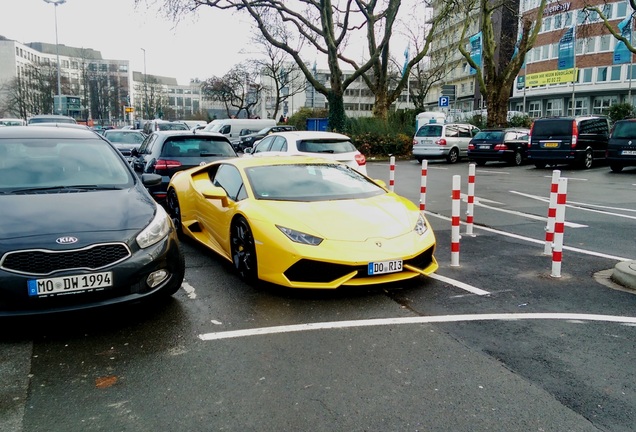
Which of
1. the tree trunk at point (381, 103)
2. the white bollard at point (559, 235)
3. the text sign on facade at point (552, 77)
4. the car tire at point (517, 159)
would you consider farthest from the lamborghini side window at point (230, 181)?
the text sign on facade at point (552, 77)

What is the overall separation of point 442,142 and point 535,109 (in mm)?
44083

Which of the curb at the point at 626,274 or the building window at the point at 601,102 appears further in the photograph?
the building window at the point at 601,102

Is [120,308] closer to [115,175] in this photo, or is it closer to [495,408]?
[115,175]

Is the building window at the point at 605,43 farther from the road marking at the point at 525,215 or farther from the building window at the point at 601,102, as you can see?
the road marking at the point at 525,215

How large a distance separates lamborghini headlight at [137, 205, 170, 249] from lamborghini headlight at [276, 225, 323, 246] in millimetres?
1125

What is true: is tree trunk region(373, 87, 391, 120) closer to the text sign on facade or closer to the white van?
the white van

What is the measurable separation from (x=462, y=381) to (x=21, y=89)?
86.4 meters

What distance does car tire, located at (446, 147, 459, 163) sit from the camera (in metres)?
25.4

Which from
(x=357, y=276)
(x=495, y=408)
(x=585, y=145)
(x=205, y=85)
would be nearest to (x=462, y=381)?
(x=495, y=408)

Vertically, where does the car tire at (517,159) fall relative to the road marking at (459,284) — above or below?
above

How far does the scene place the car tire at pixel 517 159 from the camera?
2333 centimetres

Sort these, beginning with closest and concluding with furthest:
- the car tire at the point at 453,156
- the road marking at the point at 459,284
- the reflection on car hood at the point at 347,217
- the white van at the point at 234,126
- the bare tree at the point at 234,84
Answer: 1. the reflection on car hood at the point at 347,217
2. the road marking at the point at 459,284
3. the car tire at the point at 453,156
4. the white van at the point at 234,126
5. the bare tree at the point at 234,84

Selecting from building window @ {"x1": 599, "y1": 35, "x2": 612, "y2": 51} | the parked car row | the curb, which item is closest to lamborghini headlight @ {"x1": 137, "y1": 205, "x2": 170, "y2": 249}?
the curb

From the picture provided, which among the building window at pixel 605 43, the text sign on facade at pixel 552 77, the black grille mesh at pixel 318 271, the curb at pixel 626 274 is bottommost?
the curb at pixel 626 274
